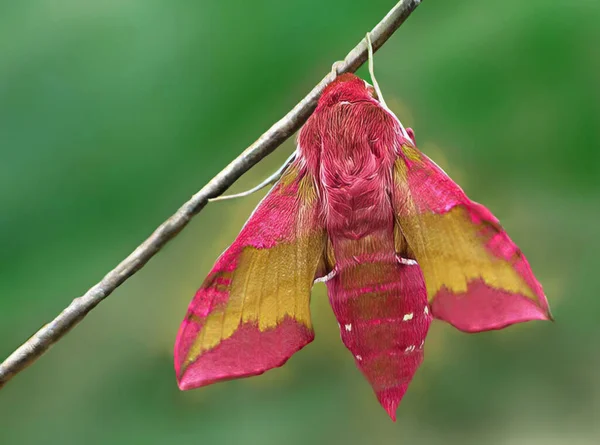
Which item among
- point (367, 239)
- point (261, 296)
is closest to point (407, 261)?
point (367, 239)

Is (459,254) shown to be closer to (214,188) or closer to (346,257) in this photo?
(346,257)

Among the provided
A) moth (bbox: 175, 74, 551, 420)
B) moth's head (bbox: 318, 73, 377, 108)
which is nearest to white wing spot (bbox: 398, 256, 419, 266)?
moth (bbox: 175, 74, 551, 420)

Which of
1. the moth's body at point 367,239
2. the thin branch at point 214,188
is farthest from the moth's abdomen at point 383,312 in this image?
the thin branch at point 214,188

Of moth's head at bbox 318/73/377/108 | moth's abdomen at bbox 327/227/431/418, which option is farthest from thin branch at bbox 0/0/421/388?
moth's abdomen at bbox 327/227/431/418

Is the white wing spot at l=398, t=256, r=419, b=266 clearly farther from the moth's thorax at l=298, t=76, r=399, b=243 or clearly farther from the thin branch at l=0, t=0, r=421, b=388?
the thin branch at l=0, t=0, r=421, b=388

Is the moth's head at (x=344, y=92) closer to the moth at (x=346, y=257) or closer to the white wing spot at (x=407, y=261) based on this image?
the moth at (x=346, y=257)

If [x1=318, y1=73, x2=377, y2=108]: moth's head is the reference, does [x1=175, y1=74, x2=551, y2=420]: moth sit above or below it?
below

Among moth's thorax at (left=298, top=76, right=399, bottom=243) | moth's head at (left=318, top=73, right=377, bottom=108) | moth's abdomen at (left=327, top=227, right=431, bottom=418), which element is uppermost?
moth's head at (left=318, top=73, right=377, bottom=108)
